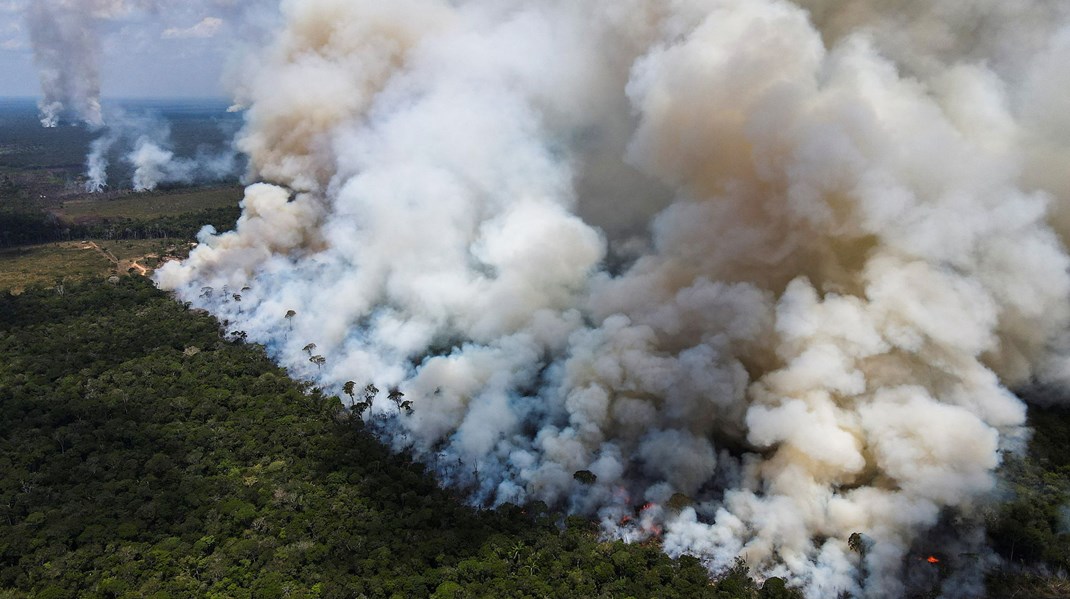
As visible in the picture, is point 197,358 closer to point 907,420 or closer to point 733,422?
point 733,422

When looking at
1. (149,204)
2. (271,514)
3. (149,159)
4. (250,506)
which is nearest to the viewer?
(271,514)

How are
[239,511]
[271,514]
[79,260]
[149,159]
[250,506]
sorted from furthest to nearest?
[149,159]
[79,260]
[250,506]
[239,511]
[271,514]

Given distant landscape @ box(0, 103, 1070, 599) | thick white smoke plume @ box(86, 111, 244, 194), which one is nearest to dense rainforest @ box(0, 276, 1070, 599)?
distant landscape @ box(0, 103, 1070, 599)

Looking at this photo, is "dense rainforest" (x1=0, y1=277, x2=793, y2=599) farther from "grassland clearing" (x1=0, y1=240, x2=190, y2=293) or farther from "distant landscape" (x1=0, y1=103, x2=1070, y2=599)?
"grassland clearing" (x1=0, y1=240, x2=190, y2=293)

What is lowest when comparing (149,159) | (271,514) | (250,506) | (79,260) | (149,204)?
(271,514)

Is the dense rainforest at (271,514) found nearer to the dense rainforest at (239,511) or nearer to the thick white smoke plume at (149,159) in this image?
the dense rainforest at (239,511)

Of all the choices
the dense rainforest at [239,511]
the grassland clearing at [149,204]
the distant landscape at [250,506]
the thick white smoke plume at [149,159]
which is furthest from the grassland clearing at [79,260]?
the thick white smoke plume at [149,159]

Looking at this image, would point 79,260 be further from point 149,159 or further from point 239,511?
point 239,511

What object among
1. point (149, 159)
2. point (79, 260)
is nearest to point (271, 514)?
point (79, 260)
